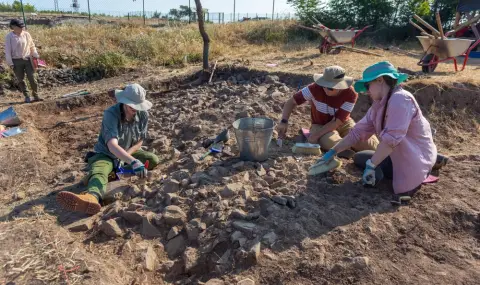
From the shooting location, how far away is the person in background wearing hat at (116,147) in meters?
2.96

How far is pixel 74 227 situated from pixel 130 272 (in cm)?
74

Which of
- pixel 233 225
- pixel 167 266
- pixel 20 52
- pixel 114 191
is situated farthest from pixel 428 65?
pixel 20 52

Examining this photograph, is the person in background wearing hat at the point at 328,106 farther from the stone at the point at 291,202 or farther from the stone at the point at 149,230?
the stone at the point at 149,230

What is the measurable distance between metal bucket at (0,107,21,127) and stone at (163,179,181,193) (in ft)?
11.7

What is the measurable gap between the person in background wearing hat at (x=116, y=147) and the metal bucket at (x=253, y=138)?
895 mm

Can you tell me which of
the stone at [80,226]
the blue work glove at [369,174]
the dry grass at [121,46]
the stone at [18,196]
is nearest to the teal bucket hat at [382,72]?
the blue work glove at [369,174]

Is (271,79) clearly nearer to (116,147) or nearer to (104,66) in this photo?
(116,147)

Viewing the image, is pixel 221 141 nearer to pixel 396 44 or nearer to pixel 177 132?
pixel 177 132

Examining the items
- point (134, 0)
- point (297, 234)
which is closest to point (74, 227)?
point (297, 234)

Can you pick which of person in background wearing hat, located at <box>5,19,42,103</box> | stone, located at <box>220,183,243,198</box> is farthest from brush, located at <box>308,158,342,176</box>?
person in background wearing hat, located at <box>5,19,42,103</box>

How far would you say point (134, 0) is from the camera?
15852 mm

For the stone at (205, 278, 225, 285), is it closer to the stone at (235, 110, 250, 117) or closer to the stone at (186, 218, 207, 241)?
the stone at (186, 218, 207, 241)

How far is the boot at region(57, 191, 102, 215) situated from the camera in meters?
2.88

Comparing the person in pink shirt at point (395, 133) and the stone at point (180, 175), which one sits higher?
the person in pink shirt at point (395, 133)
